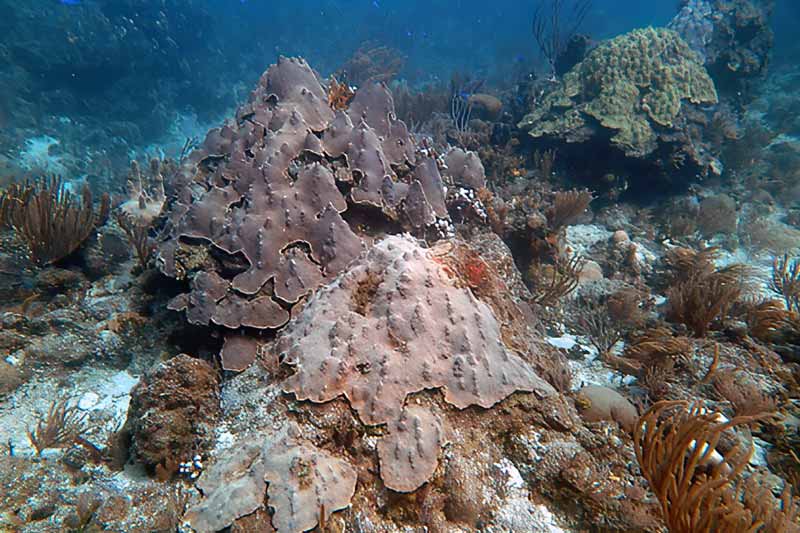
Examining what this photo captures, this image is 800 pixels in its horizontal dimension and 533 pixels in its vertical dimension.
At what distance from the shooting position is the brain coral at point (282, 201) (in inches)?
141

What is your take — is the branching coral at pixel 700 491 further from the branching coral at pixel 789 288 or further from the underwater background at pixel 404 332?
the branching coral at pixel 789 288

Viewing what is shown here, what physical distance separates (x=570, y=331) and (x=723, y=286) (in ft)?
6.06

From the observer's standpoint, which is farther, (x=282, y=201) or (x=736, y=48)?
(x=736, y=48)

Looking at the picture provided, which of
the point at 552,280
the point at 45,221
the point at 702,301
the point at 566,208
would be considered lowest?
the point at 702,301

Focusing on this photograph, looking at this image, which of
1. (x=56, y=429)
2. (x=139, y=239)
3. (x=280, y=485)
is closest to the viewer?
(x=280, y=485)

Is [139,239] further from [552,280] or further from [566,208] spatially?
[566,208]

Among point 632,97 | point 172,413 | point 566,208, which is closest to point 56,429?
point 172,413

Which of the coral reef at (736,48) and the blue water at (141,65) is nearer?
the coral reef at (736,48)

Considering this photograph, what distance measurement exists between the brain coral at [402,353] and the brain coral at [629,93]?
721cm

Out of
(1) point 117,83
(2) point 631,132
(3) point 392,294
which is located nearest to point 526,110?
(2) point 631,132

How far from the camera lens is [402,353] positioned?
255 centimetres

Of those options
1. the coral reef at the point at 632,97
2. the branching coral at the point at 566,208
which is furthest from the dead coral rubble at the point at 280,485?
the coral reef at the point at 632,97

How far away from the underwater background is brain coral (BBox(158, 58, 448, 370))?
0.03m

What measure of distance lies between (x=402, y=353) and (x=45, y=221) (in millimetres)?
4888
